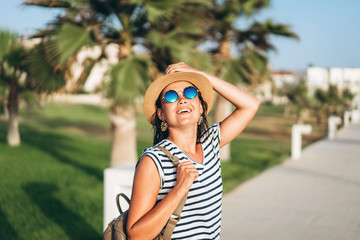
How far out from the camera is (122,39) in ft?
24.4

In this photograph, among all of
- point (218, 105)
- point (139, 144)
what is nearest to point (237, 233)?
point (218, 105)

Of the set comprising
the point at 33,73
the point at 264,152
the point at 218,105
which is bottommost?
the point at 264,152

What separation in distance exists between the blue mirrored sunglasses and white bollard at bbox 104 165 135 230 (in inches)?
64.9

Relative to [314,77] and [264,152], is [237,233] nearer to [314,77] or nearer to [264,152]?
[264,152]

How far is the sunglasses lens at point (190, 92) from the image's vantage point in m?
1.89

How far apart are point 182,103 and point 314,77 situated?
218 ft

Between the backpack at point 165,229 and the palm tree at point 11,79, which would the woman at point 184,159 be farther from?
the palm tree at point 11,79

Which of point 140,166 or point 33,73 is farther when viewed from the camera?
point 33,73

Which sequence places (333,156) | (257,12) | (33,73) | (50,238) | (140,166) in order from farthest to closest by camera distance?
(333,156)
(257,12)
(33,73)
(50,238)
(140,166)

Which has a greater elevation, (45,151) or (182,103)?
(182,103)

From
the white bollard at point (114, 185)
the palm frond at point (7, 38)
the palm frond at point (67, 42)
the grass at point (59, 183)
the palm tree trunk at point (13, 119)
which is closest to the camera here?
the white bollard at point (114, 185)

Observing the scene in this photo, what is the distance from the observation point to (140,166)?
1.65 metres

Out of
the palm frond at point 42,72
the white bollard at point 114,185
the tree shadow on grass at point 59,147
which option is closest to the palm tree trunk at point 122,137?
the tree shadow on grass at point 59,147

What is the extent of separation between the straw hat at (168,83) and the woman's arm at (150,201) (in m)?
0.47
